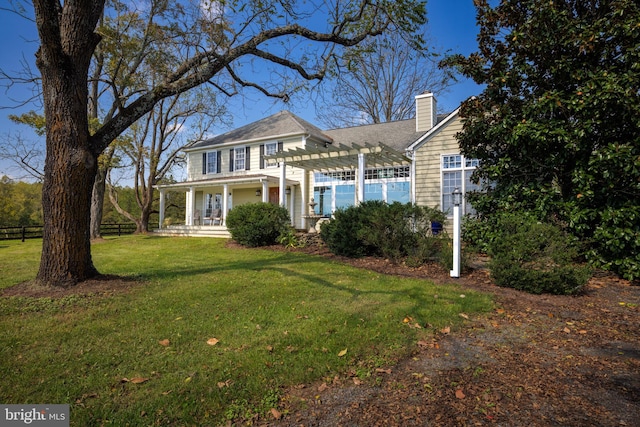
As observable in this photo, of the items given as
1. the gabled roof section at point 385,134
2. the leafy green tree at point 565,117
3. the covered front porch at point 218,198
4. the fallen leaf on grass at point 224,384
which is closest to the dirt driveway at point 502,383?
the fallen leaf on grass at point 224,384

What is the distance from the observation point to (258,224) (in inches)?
453

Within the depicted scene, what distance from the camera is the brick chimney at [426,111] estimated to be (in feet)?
50.3

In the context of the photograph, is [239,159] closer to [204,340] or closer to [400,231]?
[400,231]

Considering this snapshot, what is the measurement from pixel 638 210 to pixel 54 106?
35.6 ft

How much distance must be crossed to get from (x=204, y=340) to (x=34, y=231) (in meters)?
23.4

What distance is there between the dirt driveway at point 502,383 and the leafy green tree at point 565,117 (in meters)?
3.53

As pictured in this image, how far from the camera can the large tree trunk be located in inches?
204

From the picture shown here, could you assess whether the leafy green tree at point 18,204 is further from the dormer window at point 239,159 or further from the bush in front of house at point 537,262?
the bush in front of house at point 537,262

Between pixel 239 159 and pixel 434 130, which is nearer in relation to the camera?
pixel 434 130

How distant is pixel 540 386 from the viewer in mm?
2797

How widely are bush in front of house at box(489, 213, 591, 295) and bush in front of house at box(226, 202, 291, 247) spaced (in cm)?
721

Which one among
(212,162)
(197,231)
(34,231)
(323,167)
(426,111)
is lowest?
(34,231)

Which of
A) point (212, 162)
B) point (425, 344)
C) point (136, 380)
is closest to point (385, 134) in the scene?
point (212, 162)

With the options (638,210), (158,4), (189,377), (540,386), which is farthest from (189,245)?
(638,210)
